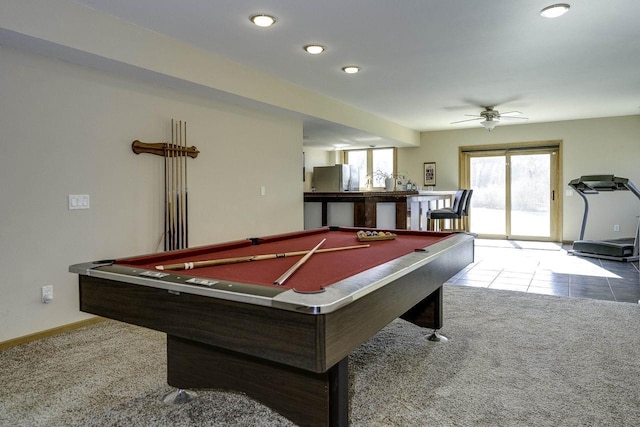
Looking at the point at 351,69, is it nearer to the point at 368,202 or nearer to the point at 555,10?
the point at 555,10

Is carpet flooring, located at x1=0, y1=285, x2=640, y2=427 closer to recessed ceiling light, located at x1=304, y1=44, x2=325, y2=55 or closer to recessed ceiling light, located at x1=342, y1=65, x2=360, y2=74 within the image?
recessed ceiling light, located at x1=304, y1=44, x2=325, y2=55

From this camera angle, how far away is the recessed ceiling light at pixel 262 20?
3.20 meters

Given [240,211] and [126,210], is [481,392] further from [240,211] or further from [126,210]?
[240,211]

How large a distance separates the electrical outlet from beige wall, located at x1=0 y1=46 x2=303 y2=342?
0.13 ft

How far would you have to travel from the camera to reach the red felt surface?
5.28ft

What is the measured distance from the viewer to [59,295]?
10.4 ft

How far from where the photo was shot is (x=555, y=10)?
3098mm

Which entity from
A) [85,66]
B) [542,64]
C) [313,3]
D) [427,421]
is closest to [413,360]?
[427,421]

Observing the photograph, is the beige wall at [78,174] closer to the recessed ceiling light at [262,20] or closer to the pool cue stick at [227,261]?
the recessed ceiling light at [262,20]

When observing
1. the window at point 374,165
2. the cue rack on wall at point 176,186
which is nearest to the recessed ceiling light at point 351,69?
the cue rack on wall at point 176,186

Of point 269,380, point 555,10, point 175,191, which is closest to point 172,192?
point 175,191

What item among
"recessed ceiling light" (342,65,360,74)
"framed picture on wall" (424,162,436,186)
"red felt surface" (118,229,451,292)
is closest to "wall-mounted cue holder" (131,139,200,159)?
"red felt surface" (118,229,451,292)

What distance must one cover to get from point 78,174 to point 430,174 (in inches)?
299

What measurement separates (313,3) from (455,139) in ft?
22.4
